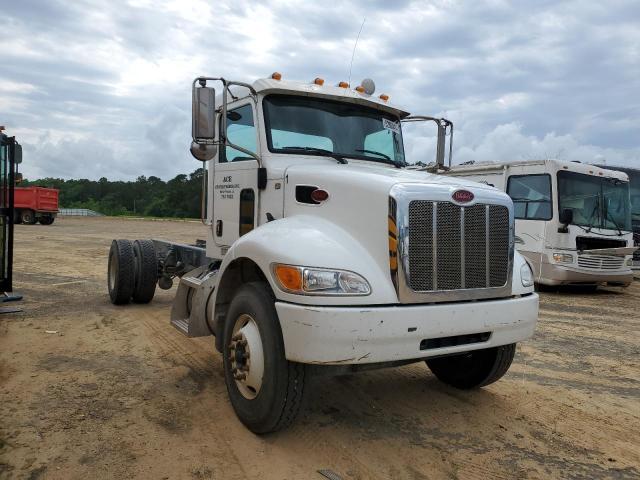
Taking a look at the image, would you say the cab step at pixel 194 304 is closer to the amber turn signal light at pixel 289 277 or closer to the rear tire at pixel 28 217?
the amber turn signal light at pixel 289 277

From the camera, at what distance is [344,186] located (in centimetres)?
363

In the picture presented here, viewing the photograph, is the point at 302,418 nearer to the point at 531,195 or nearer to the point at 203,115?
the point at 203,115

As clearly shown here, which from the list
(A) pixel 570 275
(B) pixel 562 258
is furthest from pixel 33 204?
(A) pixel 570 275

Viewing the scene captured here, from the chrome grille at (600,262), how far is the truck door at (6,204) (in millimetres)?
10174

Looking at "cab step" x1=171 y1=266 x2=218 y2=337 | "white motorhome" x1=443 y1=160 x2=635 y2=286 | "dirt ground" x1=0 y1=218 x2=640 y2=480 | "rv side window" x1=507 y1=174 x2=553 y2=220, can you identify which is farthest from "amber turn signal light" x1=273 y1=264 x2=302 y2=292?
"rv side window" x1=507 y1=174 x2=553 y2=220

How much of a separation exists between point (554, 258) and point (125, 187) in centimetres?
9471

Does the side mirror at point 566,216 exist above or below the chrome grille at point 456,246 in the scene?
above

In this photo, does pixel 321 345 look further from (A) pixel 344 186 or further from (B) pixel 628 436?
(B) pixel 628 436

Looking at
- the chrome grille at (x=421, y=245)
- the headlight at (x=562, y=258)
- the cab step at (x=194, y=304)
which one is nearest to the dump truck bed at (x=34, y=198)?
the headlight at (x=562, y=258)

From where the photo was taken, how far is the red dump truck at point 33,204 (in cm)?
3212

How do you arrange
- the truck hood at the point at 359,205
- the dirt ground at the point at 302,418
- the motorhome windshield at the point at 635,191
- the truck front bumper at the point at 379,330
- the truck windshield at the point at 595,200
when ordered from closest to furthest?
the truck front bumper at the point at 379,330
the dirt ground at the point at 302,418
the truck hood at the point at 359,205
the truck windshield at the point at 595,200
the motorhome windshield at the point at 635,191

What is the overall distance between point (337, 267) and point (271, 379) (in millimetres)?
827

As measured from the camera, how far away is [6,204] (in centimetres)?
718

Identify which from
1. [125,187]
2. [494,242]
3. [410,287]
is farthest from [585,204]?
[125,187]
